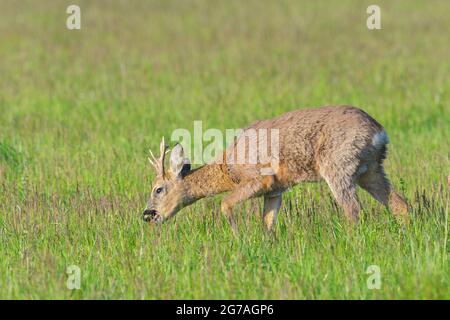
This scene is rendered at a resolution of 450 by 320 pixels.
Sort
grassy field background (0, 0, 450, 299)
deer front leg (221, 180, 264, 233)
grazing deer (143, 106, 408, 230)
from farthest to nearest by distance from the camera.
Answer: deer front leg (221, 180, 264, 233), grazing deer (143, 106, 408, 230), grassy field background (0, 0, 450, 299)

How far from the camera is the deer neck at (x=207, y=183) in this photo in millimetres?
9039

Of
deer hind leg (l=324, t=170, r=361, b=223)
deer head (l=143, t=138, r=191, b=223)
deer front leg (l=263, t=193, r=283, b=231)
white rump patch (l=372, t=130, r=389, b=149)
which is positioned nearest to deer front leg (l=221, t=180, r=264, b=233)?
deer front leg (l=263, t=193, r=283, b=231)

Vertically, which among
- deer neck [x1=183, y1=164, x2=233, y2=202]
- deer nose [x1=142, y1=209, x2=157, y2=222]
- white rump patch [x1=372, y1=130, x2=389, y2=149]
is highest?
white rump patch [x1=372, y1=130, x2=389, y2=149]

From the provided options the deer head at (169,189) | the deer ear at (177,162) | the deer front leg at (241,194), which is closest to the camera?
the deer front leg at (241,194)

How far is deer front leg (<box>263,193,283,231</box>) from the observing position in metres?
8.53

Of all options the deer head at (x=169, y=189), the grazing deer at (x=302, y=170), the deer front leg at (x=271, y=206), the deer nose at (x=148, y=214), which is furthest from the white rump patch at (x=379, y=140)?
the deer nose at (x=148, y=214)

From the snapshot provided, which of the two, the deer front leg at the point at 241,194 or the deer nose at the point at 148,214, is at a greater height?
the deer front leg at the point at 241,194

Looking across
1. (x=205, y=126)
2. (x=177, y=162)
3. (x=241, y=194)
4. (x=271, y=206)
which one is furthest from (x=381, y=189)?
(x=205, y=126)

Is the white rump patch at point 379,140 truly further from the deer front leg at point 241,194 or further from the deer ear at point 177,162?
the deer ear at point 177,162

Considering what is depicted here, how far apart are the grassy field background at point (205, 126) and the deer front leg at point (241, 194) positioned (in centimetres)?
16

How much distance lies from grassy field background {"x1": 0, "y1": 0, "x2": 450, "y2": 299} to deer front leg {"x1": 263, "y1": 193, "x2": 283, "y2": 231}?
9 cm

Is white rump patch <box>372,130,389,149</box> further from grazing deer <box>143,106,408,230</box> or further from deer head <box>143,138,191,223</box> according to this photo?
deer head <box>143,138,191,223</box>

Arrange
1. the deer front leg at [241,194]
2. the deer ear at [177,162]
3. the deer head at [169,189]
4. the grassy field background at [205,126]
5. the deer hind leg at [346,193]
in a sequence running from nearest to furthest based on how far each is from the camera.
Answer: the grassy field background at [205,126] → the deer hind leg at [346,193] → the deer front leg at [241,194] → the deer head at [169,189] → the deer ear at [177,162]

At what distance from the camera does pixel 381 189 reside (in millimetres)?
8758
